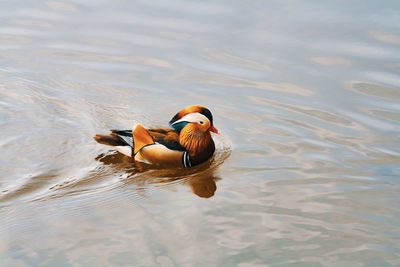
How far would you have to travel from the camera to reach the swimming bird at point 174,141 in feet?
22.5

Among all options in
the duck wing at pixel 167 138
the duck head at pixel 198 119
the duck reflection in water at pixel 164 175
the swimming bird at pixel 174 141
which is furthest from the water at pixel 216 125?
the duck head at pixel 198 119

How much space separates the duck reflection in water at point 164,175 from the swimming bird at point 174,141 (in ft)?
0.27

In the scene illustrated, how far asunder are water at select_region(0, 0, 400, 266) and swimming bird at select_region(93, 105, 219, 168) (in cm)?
14

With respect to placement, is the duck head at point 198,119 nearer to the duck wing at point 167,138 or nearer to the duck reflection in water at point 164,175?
the duck wing at point 167,138

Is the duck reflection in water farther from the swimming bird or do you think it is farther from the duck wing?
the duck wing

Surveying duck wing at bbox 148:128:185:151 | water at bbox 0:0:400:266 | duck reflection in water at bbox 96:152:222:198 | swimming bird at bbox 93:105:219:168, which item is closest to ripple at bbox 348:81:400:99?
water at bbox 0:0:400:266

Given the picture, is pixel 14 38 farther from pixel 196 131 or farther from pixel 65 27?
pixel 196 131

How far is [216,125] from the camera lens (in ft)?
25.9

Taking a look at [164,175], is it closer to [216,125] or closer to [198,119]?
[198,119]

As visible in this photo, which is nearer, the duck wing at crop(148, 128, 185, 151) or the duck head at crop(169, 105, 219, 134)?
the duck wing at crop(148, 128, 185, 151)

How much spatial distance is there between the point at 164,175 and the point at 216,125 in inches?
57.6

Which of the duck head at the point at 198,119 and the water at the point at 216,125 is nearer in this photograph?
the water at the point at 216,125

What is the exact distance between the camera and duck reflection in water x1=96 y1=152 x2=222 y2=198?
638 centimetres

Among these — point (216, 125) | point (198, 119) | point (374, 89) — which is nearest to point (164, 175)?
point (198, 119)
